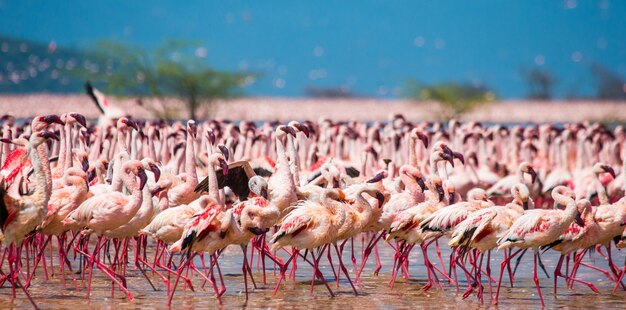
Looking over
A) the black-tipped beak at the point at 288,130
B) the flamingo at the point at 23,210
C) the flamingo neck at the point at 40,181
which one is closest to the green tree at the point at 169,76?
the black-tipped beak at the point at 288,130

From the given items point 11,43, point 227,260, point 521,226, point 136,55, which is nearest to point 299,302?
point 521,226

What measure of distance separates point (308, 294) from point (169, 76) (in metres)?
32.5

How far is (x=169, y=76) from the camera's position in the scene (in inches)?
1681

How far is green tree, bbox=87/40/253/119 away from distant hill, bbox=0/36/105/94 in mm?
53765

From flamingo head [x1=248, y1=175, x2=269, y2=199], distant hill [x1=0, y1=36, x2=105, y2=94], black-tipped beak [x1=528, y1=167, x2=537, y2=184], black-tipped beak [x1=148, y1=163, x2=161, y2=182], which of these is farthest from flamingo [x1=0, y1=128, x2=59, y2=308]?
distant hill [x1=0, y1=36, x2=105, y2=94]

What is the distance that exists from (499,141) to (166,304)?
15.2m

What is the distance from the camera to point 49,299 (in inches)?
406

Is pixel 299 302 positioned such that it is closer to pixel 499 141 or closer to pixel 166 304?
pixel 166 304

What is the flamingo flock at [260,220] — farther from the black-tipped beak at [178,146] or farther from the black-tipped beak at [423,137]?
the black-tipped beak at [178,146]

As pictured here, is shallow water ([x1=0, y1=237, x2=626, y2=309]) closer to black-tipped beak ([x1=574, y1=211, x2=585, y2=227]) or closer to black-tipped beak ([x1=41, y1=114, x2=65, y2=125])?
black-tipped beak ([x1=574, y1=211, x2=585, y2=227])

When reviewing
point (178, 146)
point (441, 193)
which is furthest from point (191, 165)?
point (178, 146)

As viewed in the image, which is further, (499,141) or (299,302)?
(499,141)

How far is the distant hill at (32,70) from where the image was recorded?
98.9m

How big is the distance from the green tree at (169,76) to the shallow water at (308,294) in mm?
26799
